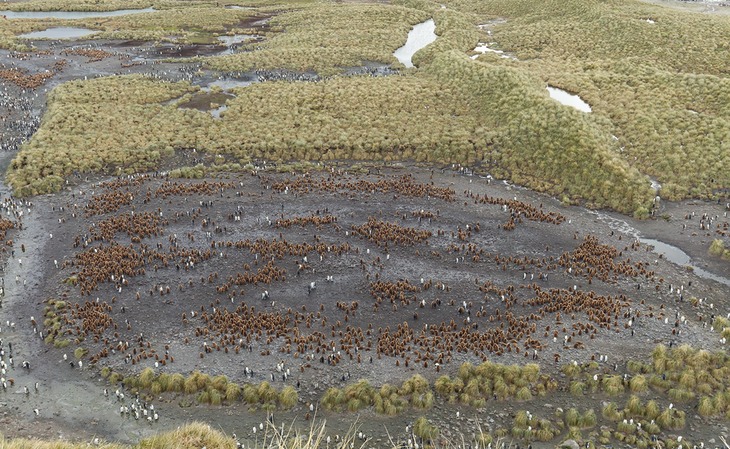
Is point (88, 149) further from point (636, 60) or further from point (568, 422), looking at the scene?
point (636, 60)

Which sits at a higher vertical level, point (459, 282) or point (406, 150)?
point (406, 150)

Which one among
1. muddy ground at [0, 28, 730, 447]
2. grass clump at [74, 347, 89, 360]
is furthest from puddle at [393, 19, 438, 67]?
grass clump at [74, 347, 89, 360]

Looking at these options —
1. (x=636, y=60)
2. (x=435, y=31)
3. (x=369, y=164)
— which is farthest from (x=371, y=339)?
(x=435, y=31)

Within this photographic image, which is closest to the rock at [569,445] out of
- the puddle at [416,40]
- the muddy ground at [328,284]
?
the muddy ground at [328,284]

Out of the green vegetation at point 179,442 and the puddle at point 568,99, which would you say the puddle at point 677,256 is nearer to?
the puddle at point 568,99

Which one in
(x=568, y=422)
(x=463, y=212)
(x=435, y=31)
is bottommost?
(x=568, y=422)

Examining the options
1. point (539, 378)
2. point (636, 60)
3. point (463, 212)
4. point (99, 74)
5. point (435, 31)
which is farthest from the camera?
point (435, 31)

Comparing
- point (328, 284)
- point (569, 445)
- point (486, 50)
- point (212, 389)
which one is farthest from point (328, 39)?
point (569, 445)
